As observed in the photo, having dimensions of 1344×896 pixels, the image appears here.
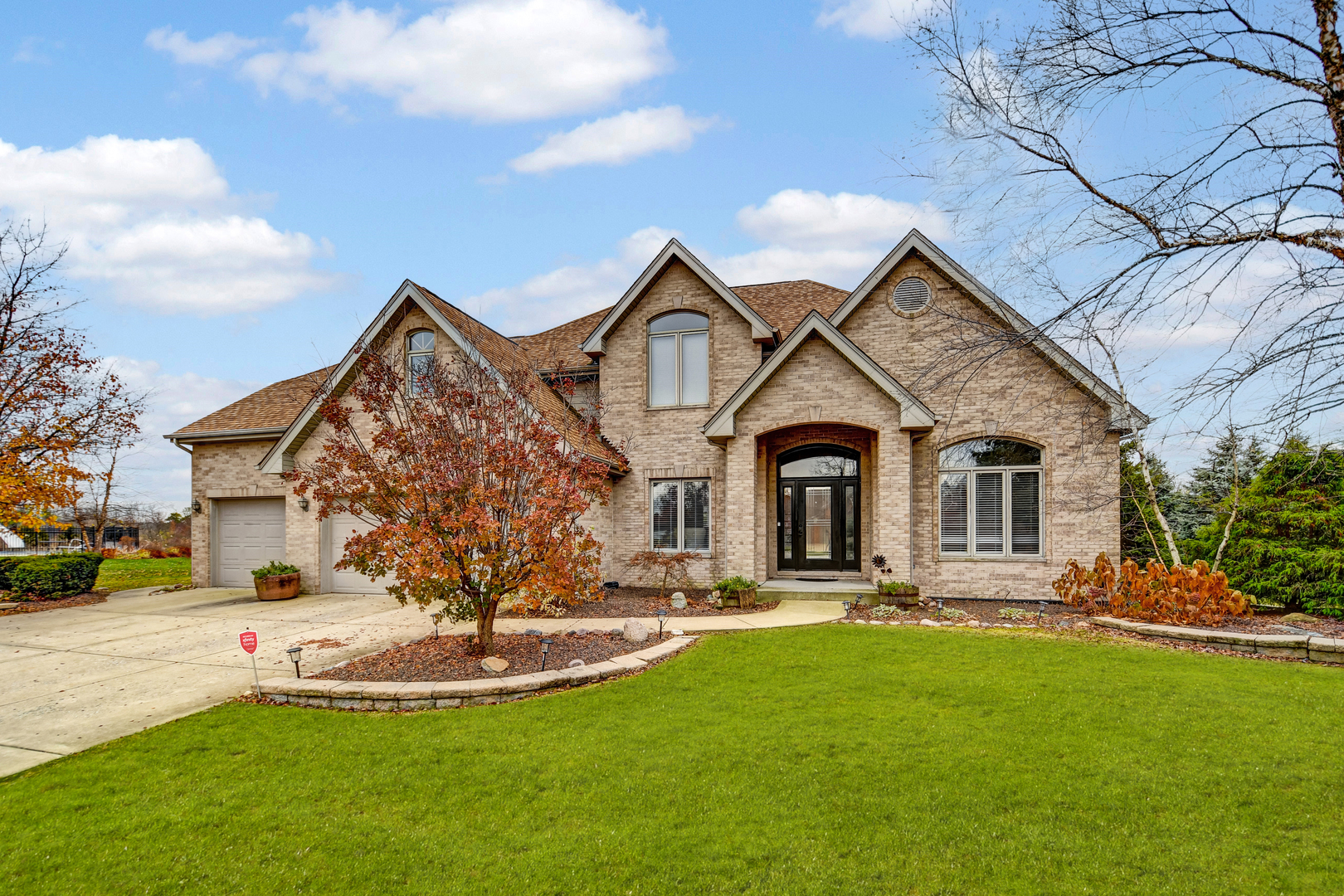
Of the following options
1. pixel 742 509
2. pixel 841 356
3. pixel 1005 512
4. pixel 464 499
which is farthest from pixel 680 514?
pixel 464 499

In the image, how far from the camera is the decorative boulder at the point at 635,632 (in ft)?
29.6

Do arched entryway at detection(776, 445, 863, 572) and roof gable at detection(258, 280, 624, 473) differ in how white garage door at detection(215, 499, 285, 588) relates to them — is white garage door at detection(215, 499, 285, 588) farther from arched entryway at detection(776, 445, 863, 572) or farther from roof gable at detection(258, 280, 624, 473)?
arched entryway at detection(776, 445, 863, 572)

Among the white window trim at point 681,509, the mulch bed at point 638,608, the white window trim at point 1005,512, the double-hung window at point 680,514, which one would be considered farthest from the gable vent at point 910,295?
the mulch bed at point 638,608

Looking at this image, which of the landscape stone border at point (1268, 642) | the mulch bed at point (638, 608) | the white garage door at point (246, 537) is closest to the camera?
the landscape stone border at point (1268, 642)

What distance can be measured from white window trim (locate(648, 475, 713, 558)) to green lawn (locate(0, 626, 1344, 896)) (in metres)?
7.43

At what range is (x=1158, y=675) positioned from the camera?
728 centimetres

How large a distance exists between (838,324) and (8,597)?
740 inches

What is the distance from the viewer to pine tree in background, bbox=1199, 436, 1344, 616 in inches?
408

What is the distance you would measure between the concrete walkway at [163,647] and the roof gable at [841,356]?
3658mm

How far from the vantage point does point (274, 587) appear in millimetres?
14039

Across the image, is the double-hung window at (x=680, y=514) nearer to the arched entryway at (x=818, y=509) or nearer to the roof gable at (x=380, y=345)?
the roof gable at (x=380, y=345)

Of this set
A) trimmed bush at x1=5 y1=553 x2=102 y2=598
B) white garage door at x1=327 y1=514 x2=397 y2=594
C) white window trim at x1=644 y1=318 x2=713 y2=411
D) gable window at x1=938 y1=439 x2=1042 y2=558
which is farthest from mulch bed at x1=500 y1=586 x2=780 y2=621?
trimmed bush at x1=5 y1=553 x2=102 y2=598

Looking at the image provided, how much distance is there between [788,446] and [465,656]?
8.21 m

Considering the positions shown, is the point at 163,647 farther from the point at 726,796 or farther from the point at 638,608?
the point at 726,796
